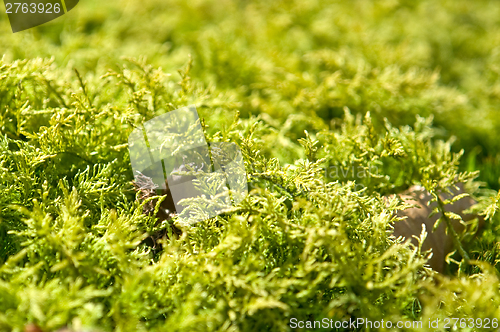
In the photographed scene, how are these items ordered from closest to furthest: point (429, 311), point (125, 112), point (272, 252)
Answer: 1. point (429, 311)
2. point (272, 252)
3. point (125, 112)

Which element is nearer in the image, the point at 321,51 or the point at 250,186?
the point at 250,186

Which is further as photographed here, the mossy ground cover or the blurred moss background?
the blurred moss background

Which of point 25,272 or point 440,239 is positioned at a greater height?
point 25,272

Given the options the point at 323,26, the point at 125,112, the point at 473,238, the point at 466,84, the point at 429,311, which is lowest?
the point at 473,238

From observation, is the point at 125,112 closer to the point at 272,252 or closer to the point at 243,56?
the point at 272,252

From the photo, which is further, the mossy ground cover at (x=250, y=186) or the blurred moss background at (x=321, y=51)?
the blurred moss background at (x=321, y=51)

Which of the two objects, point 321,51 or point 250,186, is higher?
point 321,51

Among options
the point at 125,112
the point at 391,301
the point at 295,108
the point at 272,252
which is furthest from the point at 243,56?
the point at 391,301

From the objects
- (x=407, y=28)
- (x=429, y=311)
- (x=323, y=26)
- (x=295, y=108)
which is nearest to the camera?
(x=429, y=311)
